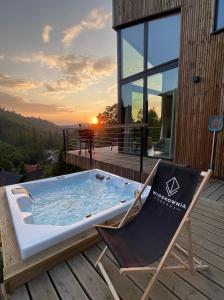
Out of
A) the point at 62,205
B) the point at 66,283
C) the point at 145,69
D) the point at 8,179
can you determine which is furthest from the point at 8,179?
the point at 66,283

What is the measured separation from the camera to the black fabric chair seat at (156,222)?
4.49 feet

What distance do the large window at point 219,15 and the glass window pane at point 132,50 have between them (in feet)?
7.24

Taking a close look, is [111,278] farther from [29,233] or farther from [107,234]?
[29,233]

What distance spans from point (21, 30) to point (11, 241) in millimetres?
7084

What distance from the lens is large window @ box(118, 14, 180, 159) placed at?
15.5ft

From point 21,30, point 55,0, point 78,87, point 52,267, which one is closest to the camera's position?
point 52,267

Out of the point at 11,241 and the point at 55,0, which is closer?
the point at 11,241

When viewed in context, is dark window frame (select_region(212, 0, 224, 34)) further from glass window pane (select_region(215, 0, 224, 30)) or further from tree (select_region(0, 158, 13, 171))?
tree (select_region(0, 158, 13, 171))

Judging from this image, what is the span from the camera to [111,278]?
1505 mm

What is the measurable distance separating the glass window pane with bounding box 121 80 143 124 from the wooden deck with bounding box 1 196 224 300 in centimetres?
449

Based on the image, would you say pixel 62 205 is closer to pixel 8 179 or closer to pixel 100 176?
pixel 100 176

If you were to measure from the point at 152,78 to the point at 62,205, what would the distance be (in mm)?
4214

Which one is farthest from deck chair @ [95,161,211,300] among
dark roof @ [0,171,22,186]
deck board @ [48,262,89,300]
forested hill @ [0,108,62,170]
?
forested hill @ [0,108,62,170]

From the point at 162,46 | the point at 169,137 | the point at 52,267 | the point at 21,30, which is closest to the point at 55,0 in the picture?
the point at 21,30
